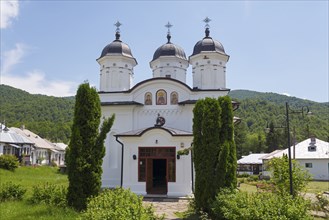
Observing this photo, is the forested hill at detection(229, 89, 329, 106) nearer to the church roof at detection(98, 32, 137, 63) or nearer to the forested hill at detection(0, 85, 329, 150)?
the forested hill at detection(0, 85, 329, 150)

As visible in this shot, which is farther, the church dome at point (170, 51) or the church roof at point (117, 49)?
the church dome at point (170, 51)

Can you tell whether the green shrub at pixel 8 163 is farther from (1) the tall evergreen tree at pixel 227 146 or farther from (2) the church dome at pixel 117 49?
(1) the tall evergreen tree at pixel 227 146

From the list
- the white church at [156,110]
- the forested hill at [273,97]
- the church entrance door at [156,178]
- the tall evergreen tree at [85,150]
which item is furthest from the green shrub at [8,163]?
the forested hill at [273,97]

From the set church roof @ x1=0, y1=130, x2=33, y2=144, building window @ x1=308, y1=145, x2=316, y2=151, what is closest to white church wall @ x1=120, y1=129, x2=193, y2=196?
church roof @ x1=0, y1=130, x2=33, y2=144

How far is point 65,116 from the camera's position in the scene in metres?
92.2

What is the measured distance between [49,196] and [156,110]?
32.9 feet

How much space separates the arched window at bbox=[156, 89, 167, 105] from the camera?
2052cm

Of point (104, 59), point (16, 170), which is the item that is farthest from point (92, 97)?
point (16, 170)

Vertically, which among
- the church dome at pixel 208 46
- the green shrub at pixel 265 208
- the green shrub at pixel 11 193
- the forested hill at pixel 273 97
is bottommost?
the green shrub at pixel 11 193

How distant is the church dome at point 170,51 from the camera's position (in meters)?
24.1

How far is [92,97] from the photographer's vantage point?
11.8 m

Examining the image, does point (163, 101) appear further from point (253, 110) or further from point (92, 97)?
point (253, 110)

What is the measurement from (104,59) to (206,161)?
1429 cm

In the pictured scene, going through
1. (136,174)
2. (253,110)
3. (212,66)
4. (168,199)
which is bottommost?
(168,199)
